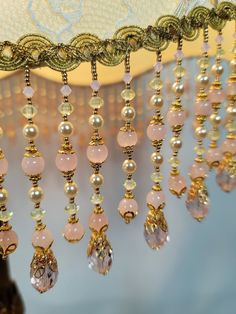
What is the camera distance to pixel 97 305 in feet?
3.22

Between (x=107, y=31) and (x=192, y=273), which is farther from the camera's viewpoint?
(x=192, y=273)

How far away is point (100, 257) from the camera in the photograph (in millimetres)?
540

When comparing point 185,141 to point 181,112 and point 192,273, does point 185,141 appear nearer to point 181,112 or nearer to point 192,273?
point 192,273

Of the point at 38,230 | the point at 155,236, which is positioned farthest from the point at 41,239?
the point at 155,236

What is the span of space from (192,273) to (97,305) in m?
0.21

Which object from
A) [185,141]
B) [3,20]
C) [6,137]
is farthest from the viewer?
[185,141]

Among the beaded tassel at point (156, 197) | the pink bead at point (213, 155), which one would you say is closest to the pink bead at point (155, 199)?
the beaded tassel at point (156, 197)

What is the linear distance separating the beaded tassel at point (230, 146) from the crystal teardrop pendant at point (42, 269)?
0.27 metres

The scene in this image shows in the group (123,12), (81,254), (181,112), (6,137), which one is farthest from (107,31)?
(81,254)

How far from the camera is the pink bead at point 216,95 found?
61 centimetres

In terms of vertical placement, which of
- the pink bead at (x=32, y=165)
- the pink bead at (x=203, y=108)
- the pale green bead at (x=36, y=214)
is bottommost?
the pale green bead at (x=36, y=214)

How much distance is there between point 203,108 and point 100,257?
211mm

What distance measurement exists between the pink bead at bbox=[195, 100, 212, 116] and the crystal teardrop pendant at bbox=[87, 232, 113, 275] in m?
0.18

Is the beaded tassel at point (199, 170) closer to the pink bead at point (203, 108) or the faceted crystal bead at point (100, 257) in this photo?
the pink bead at point (203, 108)
